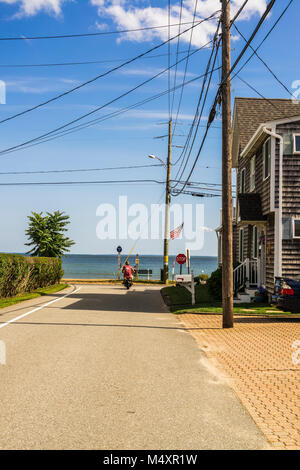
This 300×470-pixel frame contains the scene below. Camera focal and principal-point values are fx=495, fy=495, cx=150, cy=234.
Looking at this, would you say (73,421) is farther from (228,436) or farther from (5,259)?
(5,259)

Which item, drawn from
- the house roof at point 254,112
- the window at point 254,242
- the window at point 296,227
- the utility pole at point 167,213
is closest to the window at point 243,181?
the house roof at point 254,112

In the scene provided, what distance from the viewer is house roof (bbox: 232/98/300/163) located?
25.5m

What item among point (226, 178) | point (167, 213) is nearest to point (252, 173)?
point (226, 178)

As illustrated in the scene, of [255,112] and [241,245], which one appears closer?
[255,112]

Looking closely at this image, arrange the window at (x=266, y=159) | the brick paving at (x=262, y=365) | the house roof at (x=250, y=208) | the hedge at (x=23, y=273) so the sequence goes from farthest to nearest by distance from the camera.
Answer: the house roof at (x=250, y=208) < the hedge at (x=23, y=273) < the window at (x=266, y=159) < the brick paving at (x=262, y=365)

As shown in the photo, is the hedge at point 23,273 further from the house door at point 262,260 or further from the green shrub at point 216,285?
the house door at point 262,260

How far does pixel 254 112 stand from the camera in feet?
87.1

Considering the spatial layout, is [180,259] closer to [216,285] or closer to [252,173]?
[216,285]

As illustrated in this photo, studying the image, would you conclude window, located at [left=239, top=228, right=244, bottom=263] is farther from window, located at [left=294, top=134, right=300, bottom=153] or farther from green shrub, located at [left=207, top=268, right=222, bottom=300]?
window, located at [left=294, top=134, right=300, bottom=153]

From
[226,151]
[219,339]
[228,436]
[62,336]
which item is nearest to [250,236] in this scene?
[226,151]

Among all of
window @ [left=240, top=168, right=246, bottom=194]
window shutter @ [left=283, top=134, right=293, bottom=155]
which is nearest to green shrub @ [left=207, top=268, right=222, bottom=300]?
window shutter @ [left=283, top=134, right=293, bottom=155]

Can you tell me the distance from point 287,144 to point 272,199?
2204mm

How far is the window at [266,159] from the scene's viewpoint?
1986 cm
